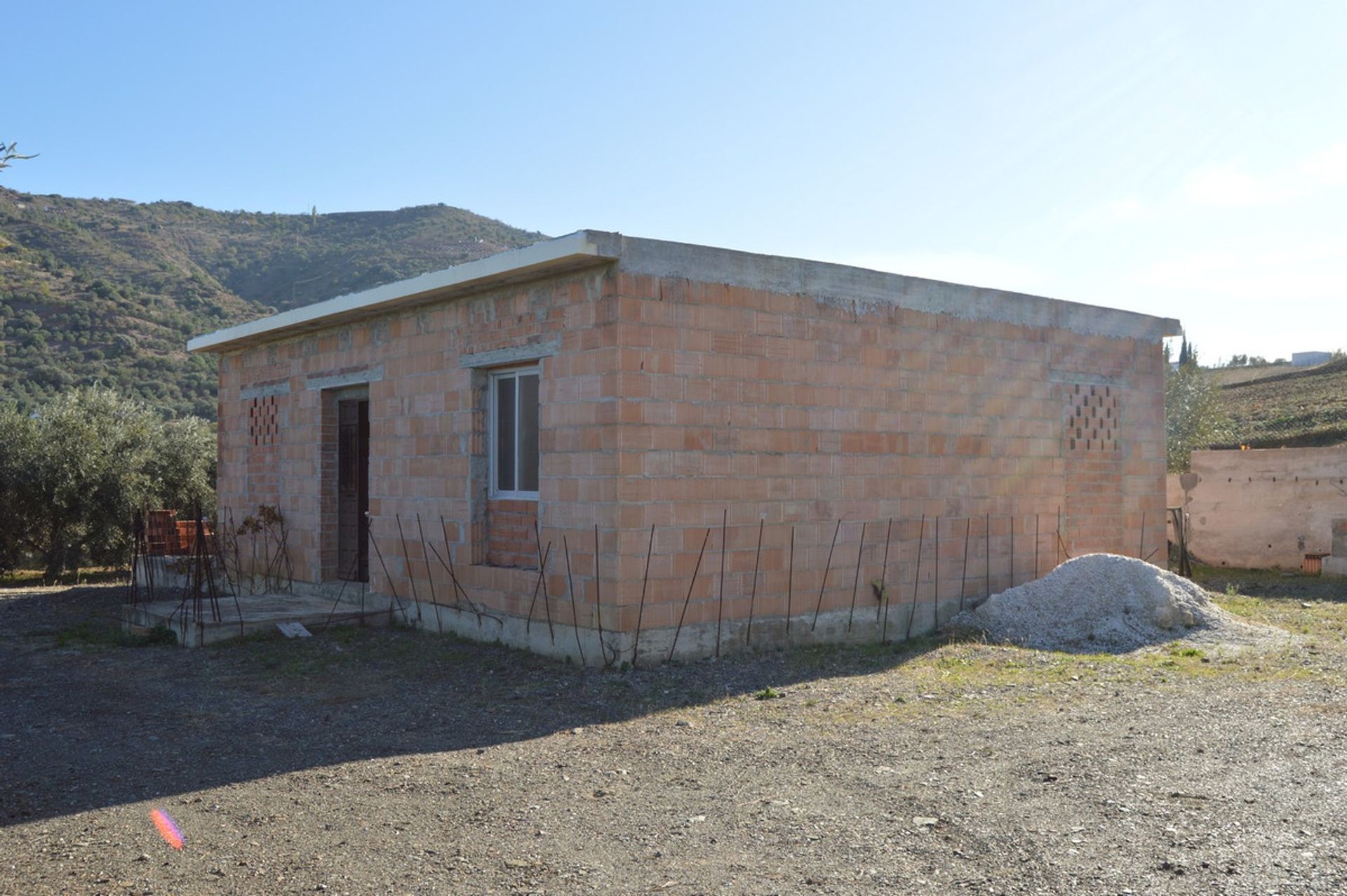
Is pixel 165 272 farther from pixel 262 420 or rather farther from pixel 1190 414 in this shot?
pixel 1190 414

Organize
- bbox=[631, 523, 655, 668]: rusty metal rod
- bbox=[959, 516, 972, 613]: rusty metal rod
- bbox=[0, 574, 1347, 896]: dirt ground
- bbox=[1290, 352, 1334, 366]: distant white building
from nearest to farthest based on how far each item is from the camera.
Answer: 1. bbox=[0, 574, 1347, 896]: dirt ground
2. bbox=[631, 523, 655, 668]: rusty metal rod
3. bbox=[959, 516, 972, 613]: rusty metal rod
4. bbox=[1290, 352, 1334, 366]: distant white building

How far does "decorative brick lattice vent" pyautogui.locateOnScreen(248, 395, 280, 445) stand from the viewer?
1312 centimetres

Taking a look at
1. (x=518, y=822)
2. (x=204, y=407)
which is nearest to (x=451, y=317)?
(x=518, y=822)

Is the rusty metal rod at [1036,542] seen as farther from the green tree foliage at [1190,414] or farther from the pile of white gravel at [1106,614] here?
the green tree foliage at [1190,414]

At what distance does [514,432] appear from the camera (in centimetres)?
960

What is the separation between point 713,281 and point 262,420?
714 cm

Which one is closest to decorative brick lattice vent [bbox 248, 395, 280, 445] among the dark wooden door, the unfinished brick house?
the unfinished brick house

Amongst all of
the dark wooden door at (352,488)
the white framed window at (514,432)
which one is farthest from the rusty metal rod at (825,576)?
the dark wooden door at (352,488)

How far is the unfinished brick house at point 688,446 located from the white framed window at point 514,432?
23 mm

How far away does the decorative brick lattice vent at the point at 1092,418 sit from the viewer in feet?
39.6

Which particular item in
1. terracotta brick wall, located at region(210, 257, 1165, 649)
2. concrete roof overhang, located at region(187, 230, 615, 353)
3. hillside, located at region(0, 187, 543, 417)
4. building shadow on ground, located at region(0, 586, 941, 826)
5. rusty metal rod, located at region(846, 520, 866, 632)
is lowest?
building shadow on ground, located at region(0, 586, 941, 826)

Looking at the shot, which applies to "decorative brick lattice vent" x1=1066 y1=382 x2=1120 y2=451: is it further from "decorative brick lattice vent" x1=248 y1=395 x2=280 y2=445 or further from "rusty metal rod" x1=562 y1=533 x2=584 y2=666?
"decorative brick lattice vent" x1=248 y1=395 x2=280 y2=445

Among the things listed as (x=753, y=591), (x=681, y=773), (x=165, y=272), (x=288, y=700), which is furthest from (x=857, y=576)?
(x=165, y=272)

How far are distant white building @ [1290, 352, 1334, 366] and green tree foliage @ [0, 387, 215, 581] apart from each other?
1979 inches
